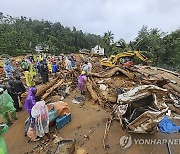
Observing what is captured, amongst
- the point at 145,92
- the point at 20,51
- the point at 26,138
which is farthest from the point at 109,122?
the point at 20,51

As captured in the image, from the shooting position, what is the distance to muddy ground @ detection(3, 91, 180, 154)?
510 cm

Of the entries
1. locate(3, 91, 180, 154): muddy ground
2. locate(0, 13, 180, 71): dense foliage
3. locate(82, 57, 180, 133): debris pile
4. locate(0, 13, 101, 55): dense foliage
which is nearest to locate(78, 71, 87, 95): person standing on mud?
locate(82, 57, 180, 133): debris pile

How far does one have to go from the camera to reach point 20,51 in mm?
32500

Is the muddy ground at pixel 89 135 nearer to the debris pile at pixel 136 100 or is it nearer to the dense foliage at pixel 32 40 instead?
the debris pile at pixel 136 100

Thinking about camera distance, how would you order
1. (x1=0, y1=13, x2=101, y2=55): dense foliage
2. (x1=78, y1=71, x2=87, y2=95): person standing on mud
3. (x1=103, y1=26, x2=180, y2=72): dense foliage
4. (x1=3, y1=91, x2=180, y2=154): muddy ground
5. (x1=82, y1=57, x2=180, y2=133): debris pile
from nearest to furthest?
(x1=82, y1=57, x2=180, y2=133): debris pile → (x1=3, y1=91, x2=180, y2=154): muddy ground → (x1=78, y1=71, x2=87, y2=95): person standing on mud → (x1=103, y1=26, x2=180, y2=72): dense foliage → (x1=0, y1=13, x2=101, y2=55): dense foliage

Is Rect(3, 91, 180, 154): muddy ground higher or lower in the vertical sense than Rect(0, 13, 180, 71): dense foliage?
lower

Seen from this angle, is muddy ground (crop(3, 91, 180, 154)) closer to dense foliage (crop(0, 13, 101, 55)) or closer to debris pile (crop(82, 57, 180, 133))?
debris pile (crop(82, 57, 180, 133))

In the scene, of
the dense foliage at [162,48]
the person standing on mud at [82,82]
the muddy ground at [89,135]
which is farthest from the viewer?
the dense foliage at [162,48]

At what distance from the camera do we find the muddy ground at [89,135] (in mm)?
5098

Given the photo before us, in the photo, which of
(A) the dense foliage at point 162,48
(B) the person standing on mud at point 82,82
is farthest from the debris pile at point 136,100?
(A) the dense foliage at point 162,48

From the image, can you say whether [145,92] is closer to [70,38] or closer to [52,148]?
[52,148]

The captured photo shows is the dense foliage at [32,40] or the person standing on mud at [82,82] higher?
the dense foliage at [32,40]

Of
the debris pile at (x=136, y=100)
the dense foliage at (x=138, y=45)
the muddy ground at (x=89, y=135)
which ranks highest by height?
the dense foliage at (x=138, y=45)

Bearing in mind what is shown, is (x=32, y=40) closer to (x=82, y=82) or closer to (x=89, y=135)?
(x=82, y=82)
